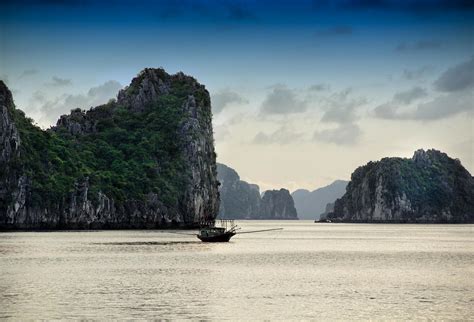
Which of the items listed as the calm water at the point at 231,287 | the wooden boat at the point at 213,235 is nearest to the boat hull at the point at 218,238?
the wooden boat at the point at 213,235

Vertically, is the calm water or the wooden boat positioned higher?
the wooden boat

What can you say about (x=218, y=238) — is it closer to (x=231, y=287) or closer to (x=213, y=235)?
(x=213, y=235)

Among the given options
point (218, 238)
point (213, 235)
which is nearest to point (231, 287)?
point (213, 235)

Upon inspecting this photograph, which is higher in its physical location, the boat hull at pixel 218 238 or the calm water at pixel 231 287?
the boat hull at pixel 218 238

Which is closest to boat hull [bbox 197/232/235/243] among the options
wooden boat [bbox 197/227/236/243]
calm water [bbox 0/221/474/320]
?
wooden boat [bbox 197/227/236/243]

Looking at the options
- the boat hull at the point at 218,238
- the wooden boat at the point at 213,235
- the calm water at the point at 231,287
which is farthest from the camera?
the boat hull at the point at 218,238

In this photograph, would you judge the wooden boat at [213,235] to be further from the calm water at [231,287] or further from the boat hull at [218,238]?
the calm water at [231,287]

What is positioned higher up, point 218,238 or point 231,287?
point 218,238

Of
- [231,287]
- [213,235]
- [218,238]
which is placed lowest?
[231,287]

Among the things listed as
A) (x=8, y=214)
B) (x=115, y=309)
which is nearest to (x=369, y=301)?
(x=115, y=309)

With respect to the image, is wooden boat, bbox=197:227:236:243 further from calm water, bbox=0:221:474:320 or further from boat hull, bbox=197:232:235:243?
calm water, bbox=0:221:474:320

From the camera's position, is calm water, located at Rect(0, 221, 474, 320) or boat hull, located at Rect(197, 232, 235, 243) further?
boat hull, located at Rect(197, 232, 235, 243)

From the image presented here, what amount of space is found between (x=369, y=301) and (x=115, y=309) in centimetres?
1738

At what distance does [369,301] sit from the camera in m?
49.6
